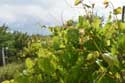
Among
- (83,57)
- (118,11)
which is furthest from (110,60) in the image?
(118,11)

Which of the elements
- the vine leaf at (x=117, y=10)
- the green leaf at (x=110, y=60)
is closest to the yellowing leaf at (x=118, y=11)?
the vine leaf at (x=117, y=10)

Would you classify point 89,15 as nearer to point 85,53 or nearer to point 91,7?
point 91,7

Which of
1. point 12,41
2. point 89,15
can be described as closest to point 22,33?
point 12,41

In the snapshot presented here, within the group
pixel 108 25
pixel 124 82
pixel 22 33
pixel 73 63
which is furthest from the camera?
pixel 22 33

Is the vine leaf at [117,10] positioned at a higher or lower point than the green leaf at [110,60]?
higher

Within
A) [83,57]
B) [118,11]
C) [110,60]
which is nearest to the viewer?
[110,60]

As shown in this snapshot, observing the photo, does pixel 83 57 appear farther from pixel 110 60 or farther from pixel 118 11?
pixel 110 60

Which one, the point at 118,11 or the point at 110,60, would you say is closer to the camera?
the point at 110,60

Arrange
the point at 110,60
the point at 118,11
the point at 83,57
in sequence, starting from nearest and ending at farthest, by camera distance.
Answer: the point at 110,60, the point at 83,57, the point at 118,11

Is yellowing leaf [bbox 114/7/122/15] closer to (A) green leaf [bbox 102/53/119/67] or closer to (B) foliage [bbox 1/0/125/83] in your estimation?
(B) foliage [bbox 1/0/125/83]

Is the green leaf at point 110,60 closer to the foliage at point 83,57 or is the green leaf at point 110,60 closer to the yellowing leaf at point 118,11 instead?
the foliage at point 83,57

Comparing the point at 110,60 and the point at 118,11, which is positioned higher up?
the point at 118,11

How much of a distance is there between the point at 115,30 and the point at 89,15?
0.26 meters

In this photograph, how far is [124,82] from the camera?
5.10 ft
